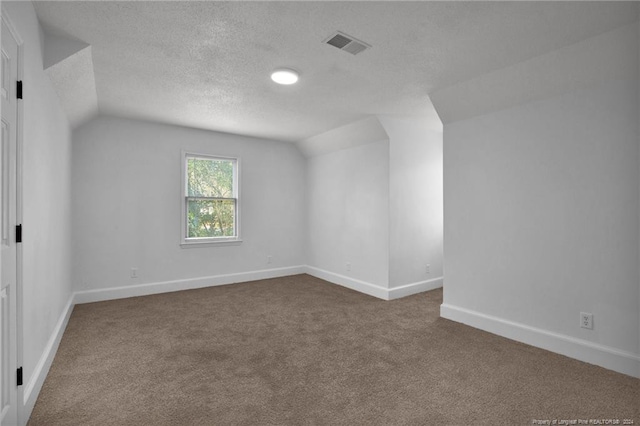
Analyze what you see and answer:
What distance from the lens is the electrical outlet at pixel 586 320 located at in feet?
8.66

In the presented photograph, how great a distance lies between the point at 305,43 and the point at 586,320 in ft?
10.3

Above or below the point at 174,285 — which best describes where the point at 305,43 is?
above

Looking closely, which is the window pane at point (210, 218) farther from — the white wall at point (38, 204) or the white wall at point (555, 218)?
the white wall at point (555, 218)

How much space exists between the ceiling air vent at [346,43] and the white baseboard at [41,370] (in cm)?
297

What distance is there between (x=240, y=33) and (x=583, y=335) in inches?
140

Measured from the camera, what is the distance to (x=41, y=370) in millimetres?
2215

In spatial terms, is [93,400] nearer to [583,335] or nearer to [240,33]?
[240,33]

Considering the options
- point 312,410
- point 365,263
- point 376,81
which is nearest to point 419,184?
point 365,263

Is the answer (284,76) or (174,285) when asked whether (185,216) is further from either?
(284,76)

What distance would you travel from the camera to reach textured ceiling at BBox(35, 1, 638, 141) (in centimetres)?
205

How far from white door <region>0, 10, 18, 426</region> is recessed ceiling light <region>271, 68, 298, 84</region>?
177 centimetres

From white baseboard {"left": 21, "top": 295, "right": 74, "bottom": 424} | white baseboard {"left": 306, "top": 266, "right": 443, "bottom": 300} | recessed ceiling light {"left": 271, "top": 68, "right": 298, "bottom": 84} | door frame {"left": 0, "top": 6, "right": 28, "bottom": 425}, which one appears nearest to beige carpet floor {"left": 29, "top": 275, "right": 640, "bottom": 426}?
white baseboard {"left": 21, "top": 295, "right": 74, "bottom": 424}

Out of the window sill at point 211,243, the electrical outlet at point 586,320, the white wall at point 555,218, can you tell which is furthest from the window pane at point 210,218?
the electrical outlet at point 586,320

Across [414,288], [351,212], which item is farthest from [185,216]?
[414,288]
